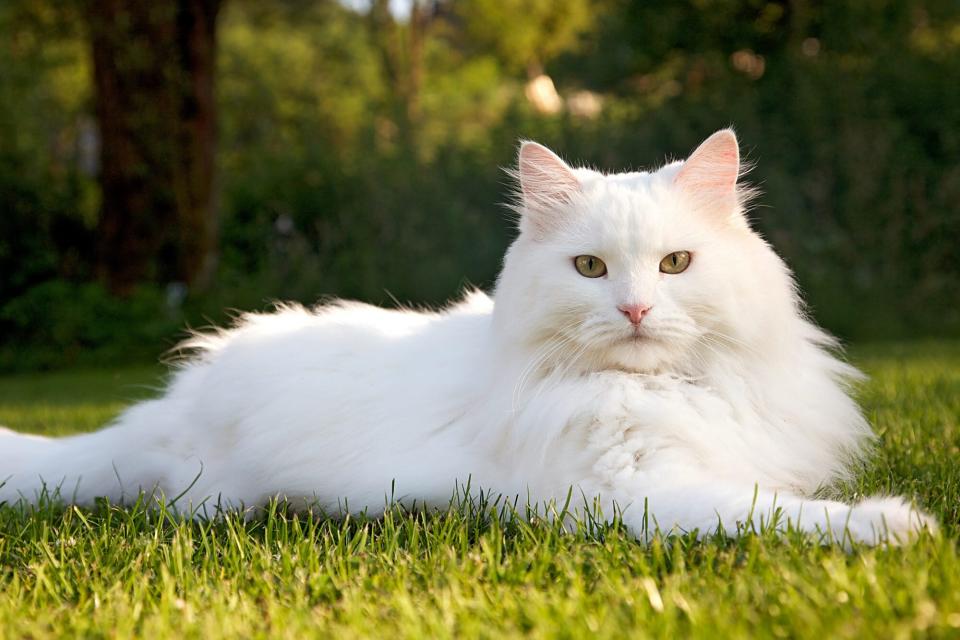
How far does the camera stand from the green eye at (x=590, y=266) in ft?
7.23

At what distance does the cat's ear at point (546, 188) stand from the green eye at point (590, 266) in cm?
18

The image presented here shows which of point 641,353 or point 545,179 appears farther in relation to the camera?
point 545,179

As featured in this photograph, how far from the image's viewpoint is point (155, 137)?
7.92 m

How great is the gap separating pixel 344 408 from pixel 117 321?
20.5ft

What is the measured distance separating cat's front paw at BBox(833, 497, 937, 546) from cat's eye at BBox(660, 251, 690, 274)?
686mm

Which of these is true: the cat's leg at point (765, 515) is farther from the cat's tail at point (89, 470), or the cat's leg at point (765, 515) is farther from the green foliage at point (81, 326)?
the green foliage at point (81, 326)

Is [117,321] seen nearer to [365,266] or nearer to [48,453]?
[365,266]

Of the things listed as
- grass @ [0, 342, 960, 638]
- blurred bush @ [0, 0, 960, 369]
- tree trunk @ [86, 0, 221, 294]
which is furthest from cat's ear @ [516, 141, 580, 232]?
tree trunk @ [86, 0, 221, 294]

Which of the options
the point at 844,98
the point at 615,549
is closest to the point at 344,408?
the point at 615,549

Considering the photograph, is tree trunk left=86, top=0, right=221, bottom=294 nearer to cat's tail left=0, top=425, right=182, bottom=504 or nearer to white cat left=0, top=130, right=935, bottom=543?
cat's tail left=0, top=425, right=182, bottom=504

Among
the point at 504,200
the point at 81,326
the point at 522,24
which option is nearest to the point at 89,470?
the point at 81,326

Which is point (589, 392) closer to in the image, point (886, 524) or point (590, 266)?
point (590, 266)

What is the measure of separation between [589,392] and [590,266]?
0.31 metres

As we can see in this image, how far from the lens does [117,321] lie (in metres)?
8.04
